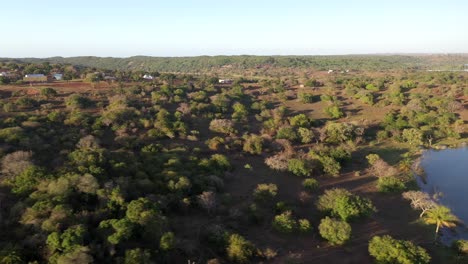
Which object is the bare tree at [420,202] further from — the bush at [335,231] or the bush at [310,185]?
the bush at [310,185]

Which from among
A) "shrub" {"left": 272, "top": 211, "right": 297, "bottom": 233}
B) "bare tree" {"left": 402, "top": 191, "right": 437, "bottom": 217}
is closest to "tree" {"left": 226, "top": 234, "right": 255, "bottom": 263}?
"shrub" {"left": 272, "top": 211, "right": 297, "bottom": 233}

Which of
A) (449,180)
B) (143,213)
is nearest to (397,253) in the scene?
(143,213)

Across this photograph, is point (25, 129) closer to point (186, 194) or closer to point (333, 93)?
point (186, 194)

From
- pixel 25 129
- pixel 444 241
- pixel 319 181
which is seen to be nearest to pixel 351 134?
pixel 319 181

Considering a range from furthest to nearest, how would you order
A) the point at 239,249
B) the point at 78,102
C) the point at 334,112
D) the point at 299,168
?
the point at 334,112, the point at 78,102, the point at 299,168, the point at 239,249

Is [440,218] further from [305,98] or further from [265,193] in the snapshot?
[305,98]

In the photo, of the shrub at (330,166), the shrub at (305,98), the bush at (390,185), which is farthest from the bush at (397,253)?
the shrub at (305,98)
